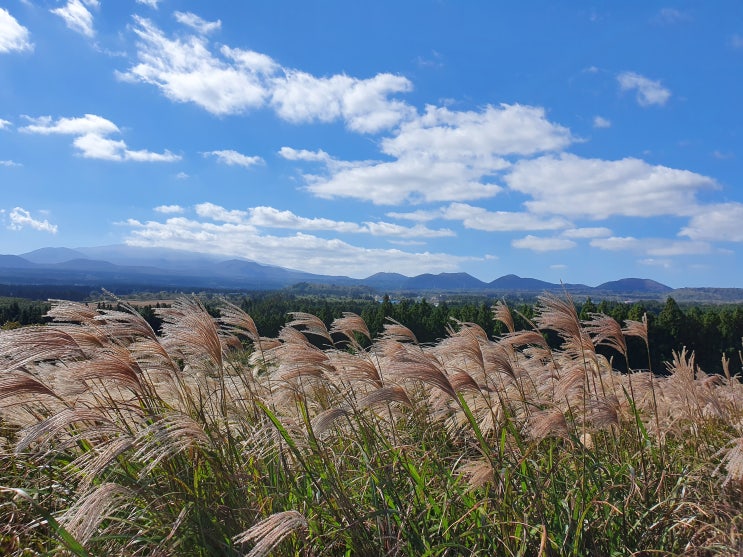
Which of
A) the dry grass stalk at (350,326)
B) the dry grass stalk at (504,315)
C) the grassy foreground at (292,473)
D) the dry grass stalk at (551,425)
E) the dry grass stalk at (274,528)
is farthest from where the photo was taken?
the dry grass stalk at (350,326)

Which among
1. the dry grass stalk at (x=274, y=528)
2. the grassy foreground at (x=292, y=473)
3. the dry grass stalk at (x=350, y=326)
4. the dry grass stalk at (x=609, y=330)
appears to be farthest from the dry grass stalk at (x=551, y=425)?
the dry grass stalk at (x=350, y=326)

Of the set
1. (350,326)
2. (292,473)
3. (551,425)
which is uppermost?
(350,326)

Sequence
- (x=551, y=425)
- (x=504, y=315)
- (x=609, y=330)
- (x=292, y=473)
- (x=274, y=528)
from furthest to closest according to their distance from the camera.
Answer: (x=504, y=315)
(x=609, y=330)
(x=292, y=473)
(x=551, y=425)
(x=274, y=528)

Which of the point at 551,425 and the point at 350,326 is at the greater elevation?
the point at 350,326

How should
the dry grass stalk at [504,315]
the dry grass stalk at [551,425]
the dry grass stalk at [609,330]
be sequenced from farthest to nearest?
the dry grass stalk at [504,315] → the dry grass stalk at [609,330] → the dry grass stalk at [551,425]

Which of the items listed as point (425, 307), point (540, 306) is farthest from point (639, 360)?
point (540, 306)

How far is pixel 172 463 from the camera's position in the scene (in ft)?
10.0

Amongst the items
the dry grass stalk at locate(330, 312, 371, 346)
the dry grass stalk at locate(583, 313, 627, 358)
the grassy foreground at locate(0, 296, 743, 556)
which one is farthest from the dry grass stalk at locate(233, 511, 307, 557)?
the dry grass stalk at locate(583, 313, 627, 358)

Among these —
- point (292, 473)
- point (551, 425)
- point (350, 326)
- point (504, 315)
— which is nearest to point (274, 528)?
point (292, 473)

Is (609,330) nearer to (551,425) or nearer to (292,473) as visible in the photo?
(551,425)

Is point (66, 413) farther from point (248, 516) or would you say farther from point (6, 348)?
point (248, 516)

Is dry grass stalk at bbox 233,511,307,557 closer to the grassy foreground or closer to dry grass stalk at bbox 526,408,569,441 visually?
the grassy foreground

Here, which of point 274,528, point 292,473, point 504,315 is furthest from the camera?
point 504,315

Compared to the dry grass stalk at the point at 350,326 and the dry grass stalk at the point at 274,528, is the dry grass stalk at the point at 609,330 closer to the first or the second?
the dry grass stalk at the point at 350,326
